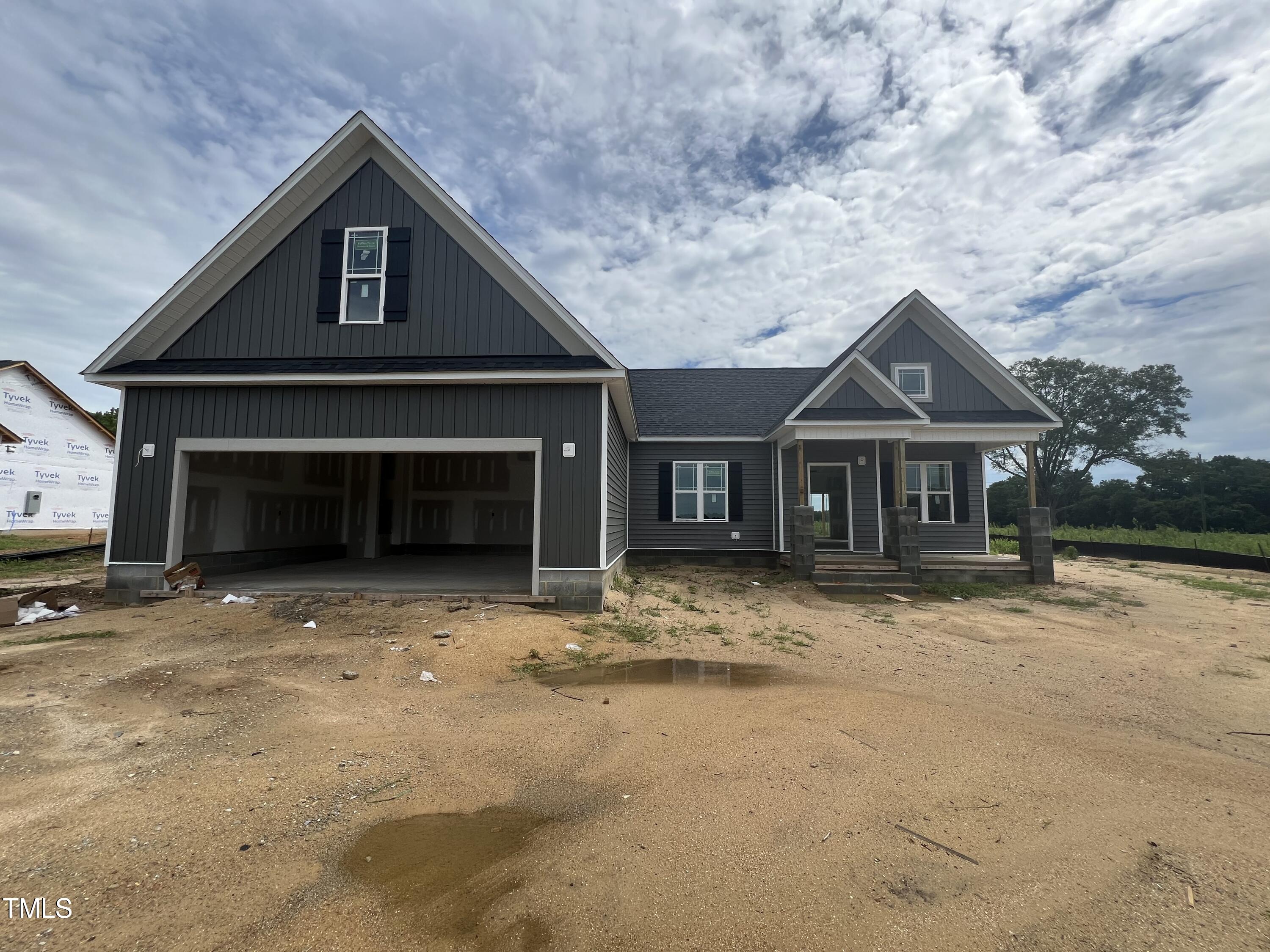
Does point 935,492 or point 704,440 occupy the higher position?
point 704,440

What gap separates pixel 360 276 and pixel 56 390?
2358 centimetres

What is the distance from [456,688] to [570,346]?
5.53m

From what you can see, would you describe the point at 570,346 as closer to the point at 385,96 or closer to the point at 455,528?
the point at 385,96

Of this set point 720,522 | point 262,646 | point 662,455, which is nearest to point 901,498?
point 720,522

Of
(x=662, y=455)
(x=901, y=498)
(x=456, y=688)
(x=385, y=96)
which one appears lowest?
(x=456, y=688)

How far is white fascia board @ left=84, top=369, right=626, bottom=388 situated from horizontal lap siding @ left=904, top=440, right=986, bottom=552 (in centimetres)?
976

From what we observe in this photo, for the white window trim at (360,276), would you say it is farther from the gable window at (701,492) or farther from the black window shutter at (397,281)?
the gable window at (701,492)

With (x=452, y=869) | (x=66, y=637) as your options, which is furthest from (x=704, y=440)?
(x=452, y=869)

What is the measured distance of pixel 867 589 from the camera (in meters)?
10.8

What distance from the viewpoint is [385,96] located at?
410 inches

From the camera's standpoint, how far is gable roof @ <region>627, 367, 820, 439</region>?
47.6ft

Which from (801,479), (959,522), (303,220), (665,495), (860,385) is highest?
(303,220)

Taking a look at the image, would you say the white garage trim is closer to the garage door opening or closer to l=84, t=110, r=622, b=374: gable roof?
the garage door opening

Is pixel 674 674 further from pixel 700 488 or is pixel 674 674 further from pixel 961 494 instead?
pixel 961 494
